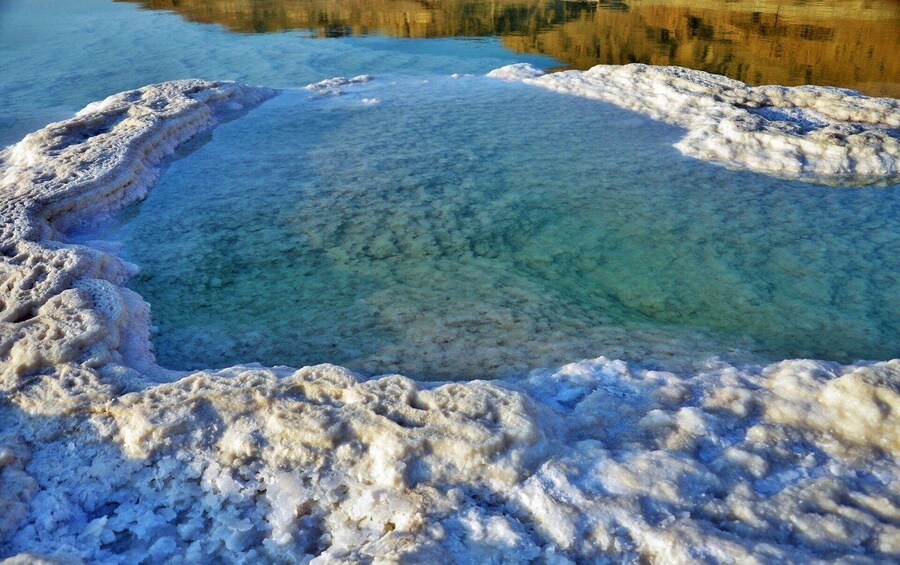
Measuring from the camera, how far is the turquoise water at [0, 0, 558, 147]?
855cm

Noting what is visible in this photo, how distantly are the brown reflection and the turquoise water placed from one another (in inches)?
43.4

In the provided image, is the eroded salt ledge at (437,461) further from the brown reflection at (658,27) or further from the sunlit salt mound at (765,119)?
the brown reflection at (658,27)

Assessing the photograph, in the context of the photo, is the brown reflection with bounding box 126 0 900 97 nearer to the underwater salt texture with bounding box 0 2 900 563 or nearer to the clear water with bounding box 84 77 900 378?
the clear water with bounding box 84 77 900 378

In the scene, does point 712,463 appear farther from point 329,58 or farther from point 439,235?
point 329,58

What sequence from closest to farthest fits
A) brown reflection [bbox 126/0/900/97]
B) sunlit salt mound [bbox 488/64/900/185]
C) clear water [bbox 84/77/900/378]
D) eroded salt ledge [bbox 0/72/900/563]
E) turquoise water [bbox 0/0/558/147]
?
eroded salt ledge [bbox 0/72/900/563] → clear water [bbox 84/77/900/378] → sunlit salt mound [bbox 488/64/900/185] → turquoise water [bbox 0/0/558/147] → brown reflection [bbox 126/0/900/97]

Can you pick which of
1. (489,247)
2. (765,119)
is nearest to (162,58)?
(489,247)

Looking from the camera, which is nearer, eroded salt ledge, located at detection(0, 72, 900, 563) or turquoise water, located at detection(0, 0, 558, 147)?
eroded salt ledge, located at detection(0, 72, 900, 563)

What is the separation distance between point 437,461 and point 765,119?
5460 millimetres

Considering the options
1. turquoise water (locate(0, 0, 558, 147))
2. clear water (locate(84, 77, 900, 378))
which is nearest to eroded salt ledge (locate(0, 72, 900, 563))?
clear water (locate(84, 77, 900, 378))

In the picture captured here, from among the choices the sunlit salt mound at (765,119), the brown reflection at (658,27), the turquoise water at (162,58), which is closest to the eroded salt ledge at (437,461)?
the sunlit salt mound at (765,119)

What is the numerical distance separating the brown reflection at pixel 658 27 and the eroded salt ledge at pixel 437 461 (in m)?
8.17

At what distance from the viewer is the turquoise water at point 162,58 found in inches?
336

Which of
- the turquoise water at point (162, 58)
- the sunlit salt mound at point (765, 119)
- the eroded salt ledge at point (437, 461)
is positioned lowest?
the eroded salt ledge at point (437, 461)

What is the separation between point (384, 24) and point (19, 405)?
45.6ft
